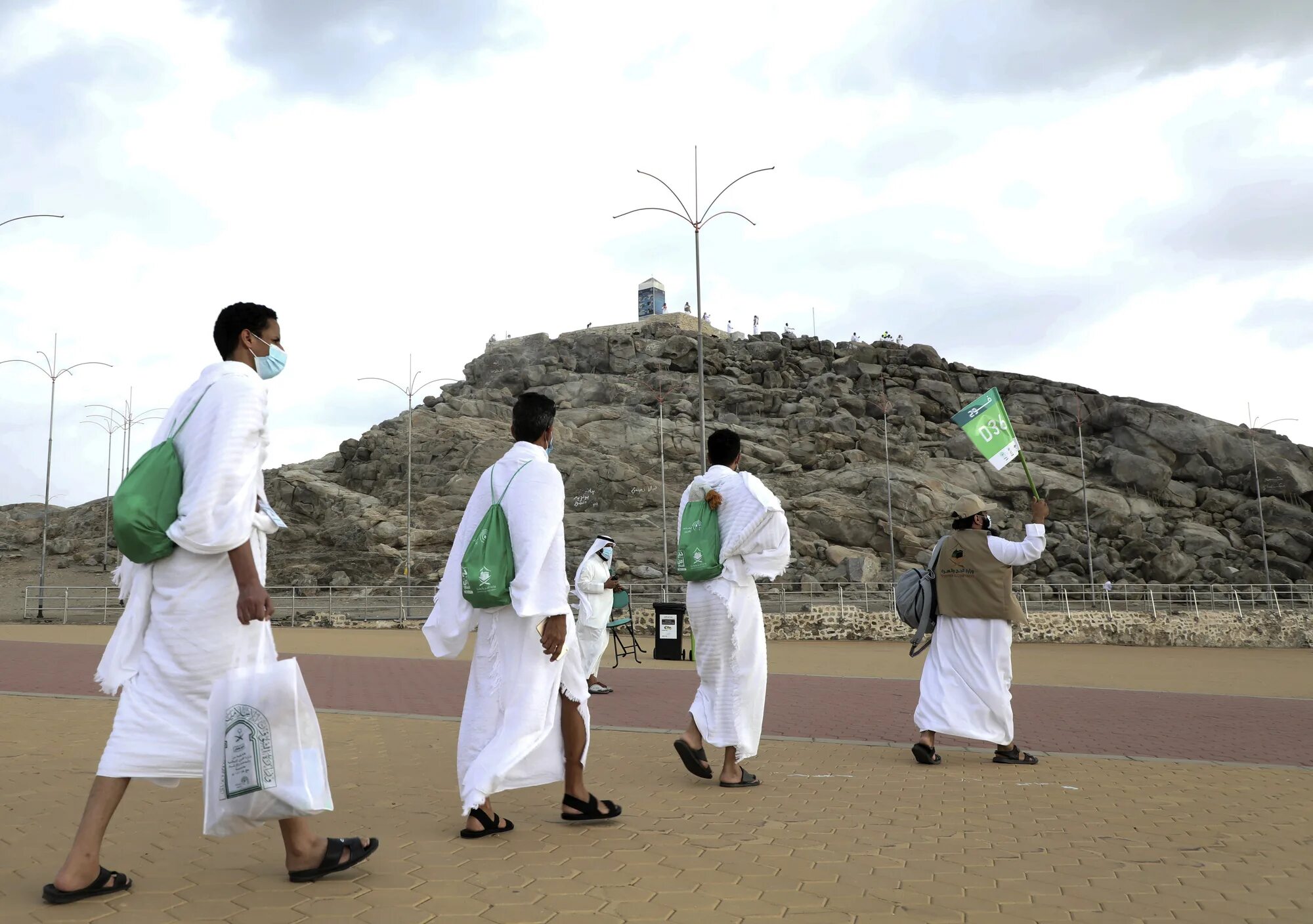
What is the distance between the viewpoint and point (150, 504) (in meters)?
3.82

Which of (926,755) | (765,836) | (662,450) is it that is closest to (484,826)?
(765,836)

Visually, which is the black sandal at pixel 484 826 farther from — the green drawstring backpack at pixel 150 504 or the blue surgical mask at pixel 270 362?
the blue surgical mask at pixel 270 362

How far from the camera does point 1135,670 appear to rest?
702 inches

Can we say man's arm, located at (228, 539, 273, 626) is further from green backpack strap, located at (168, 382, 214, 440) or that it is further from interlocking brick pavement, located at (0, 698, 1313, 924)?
interlocking brick pavement, located at (0, 698, 1313, 924)

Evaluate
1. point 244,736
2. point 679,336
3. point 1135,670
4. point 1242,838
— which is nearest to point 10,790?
point 244,736

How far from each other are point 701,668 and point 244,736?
3.66m

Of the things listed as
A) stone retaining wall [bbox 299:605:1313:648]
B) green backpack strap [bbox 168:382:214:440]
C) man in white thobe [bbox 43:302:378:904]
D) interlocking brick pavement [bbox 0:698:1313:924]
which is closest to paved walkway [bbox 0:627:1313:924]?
interlocking brick pavement [bbox 0:698:1313:924]

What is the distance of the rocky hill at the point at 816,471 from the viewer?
164 ft

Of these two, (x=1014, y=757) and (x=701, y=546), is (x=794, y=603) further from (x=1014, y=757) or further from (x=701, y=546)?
(x=701, y=546)

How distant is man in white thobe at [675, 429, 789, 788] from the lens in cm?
666

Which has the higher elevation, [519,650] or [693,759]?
[519,650]

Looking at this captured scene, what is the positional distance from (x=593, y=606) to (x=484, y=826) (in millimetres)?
8157

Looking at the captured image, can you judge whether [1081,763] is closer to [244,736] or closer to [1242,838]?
[1242,838]

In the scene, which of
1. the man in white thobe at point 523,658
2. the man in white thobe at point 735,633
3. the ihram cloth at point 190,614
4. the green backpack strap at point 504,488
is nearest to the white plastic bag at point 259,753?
the ihram cloth at point 190,614
